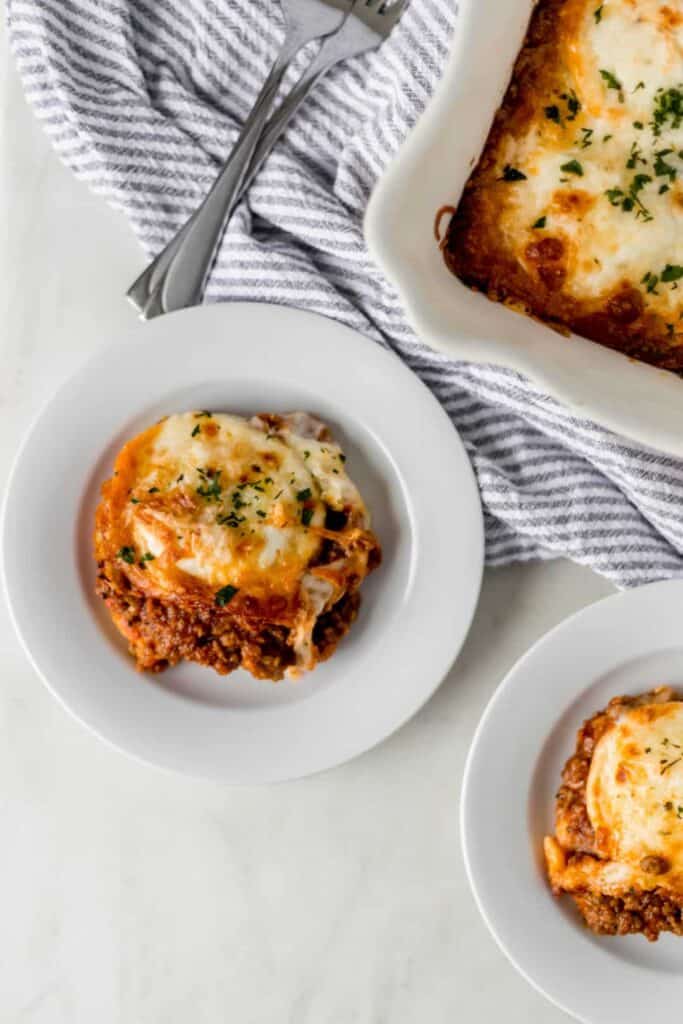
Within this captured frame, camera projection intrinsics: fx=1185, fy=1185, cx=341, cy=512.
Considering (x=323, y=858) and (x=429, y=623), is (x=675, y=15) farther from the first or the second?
(x=323, y=858)

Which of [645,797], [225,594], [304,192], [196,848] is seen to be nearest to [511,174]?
[304,192]

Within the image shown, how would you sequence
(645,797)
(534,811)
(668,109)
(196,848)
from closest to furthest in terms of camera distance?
1. (668,109)
2. (645,797)
3. (534,811)
4. (196,848)

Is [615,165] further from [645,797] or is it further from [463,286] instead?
[645,797]

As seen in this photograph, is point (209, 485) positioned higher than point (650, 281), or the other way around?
point (650, 281)

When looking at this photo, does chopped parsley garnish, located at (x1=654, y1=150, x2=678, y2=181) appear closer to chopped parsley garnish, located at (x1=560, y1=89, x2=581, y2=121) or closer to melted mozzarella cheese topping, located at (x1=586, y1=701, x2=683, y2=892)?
chopped parsley garnish, located at (x1=560, y1=89, x2=581, y2=121)

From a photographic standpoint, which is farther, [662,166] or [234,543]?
[234,543]

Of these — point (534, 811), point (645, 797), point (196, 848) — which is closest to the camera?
point (645, 797)

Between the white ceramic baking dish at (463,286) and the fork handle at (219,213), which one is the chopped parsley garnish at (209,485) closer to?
the fork handle at (219,213)
